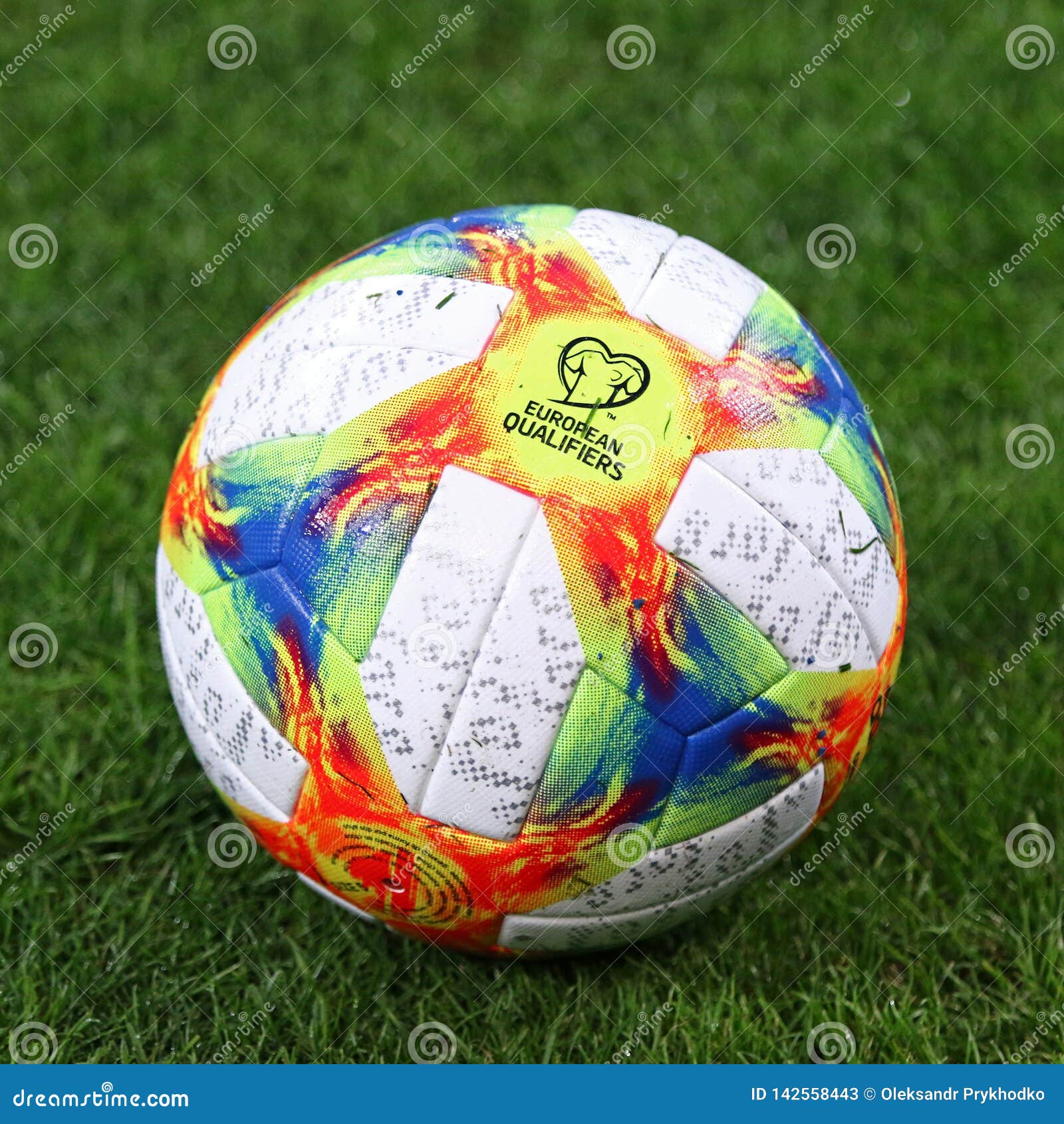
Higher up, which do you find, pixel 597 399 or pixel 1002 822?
pixel 597 399

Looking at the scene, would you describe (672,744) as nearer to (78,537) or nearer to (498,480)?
(498,480)

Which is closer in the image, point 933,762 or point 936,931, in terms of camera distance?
point 936,931

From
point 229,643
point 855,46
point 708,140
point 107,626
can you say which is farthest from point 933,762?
point 855,46

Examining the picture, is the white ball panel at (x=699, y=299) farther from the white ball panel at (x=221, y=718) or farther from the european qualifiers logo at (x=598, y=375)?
the white ball panel at (x=221, y=718)

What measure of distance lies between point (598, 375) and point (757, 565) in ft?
1.56

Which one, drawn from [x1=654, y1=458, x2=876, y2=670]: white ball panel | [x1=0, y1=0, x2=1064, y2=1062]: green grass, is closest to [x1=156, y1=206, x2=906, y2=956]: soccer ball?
Answer: [x1=654, y1=458, x2=876, y2=670]: white ball panel

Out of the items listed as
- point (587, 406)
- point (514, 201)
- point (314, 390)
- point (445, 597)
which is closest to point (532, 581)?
point (445, 597)

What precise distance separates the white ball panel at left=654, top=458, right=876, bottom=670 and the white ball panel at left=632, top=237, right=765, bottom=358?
302 millimetres

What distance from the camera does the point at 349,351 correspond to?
2617 millimetres

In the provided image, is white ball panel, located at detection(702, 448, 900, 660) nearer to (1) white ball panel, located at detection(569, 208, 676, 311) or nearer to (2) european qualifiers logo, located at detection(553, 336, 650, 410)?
(2) european qualifiers logo, located at detection(553, 336, 650, 410)

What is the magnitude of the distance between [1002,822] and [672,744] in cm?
148

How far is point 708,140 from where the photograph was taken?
17.9 feet

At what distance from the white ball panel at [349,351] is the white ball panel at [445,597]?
27 centimetres

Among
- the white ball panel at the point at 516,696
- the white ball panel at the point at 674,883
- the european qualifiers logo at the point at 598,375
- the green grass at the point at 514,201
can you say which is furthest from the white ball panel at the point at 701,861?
the european qualifiers logo at the point at 598,375
